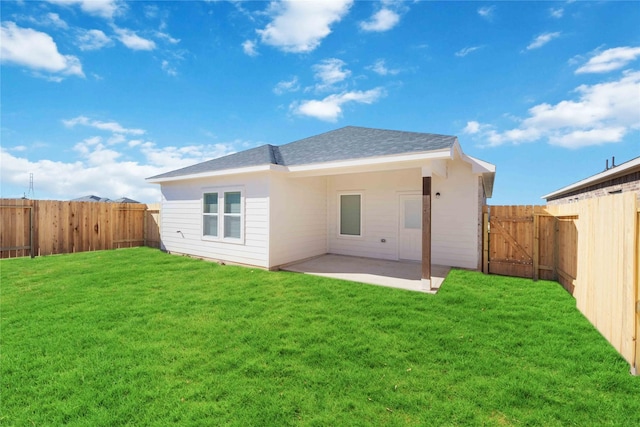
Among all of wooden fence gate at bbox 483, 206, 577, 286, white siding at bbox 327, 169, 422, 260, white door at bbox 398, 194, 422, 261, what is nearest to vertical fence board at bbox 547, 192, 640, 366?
wooden fence gate at bbox 483, 206, 577, 286

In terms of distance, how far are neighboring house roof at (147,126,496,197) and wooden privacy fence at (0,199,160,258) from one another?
3353mm

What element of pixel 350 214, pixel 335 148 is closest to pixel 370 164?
pixel 335 148

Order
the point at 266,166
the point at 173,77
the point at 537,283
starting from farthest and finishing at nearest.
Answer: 1. the point at 173,77
2. the point at 266,166
3. the point at 537,283

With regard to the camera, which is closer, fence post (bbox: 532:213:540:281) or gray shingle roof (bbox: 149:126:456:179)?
gray shingle roof (bbox: 149:126:456:179)

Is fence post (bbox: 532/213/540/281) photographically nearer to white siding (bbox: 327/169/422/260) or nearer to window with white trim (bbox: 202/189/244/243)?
white siding (bbox: 327/169/422/260)

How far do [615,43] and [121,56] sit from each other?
596 inches

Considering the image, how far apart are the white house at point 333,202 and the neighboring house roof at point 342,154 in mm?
33

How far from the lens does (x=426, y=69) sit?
356 inches

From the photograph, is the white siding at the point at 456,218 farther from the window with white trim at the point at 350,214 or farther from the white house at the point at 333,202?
the window with white trim at the point at 350,214

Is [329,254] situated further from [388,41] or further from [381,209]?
[388,41]

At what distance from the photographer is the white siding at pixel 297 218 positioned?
791 cm

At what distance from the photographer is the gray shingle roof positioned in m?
6.76

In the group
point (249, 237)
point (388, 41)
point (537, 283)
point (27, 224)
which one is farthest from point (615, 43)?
point (27, 224)

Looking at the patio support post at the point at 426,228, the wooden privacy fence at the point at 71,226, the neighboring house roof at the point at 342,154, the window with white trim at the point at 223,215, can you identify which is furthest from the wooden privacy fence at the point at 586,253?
the wooden privacy fence at the point at 71,226
